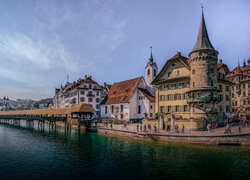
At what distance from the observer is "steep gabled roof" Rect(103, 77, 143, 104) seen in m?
54.5

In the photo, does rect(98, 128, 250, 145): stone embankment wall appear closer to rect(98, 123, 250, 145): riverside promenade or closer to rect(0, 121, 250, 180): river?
rect(98, 123, 250, 145): riverside promenade

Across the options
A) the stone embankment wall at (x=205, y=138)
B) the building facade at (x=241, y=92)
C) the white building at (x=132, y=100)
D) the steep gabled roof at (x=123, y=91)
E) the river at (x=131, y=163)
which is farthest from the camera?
the building facade at (x=241, y=92)

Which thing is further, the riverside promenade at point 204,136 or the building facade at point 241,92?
the building facade at point 241,92

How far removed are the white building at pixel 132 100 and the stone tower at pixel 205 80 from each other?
1761 centimetres

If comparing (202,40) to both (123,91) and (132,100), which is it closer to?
(132,100)

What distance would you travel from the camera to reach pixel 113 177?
1534 centimetres

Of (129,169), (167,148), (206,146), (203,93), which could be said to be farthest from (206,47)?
(129,169)

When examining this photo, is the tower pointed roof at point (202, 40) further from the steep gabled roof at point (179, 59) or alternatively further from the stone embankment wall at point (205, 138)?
the stone embankment wall at point (205, 138)

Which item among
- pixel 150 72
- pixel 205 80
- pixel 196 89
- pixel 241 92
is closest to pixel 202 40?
pixel 205 80

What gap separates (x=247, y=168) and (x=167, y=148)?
32.8 feet

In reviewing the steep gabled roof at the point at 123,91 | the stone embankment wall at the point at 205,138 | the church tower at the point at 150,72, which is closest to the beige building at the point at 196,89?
the stone embankment wall at the point at 205,138

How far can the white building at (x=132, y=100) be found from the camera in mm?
52156

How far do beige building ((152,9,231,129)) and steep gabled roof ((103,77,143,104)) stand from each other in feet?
43.0

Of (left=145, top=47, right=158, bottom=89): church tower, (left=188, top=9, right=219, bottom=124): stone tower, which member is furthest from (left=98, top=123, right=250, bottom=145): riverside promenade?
(left=145, top=47, right=158, bottom=89): church tower
